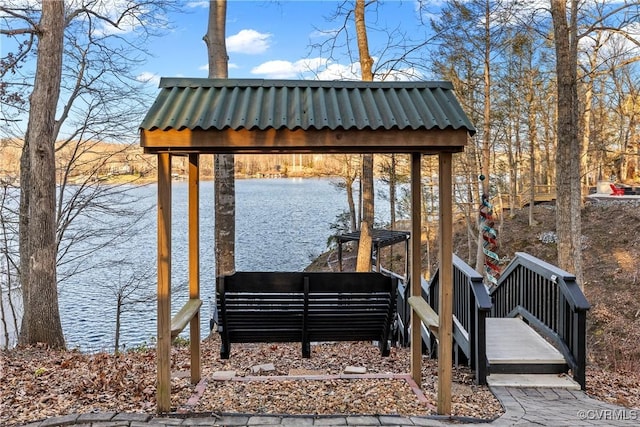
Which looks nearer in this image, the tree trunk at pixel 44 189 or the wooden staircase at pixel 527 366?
the wooden staircase at pixel 527 366

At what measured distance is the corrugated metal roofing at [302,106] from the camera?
3.26m

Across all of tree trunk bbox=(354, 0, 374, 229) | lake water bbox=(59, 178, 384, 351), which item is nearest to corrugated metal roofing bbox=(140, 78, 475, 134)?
tree trunk bbox=(354, 0, 374, 229)

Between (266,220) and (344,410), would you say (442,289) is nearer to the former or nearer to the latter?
(344,410)

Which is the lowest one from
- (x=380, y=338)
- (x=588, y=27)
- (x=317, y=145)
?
(x=380, y=338)

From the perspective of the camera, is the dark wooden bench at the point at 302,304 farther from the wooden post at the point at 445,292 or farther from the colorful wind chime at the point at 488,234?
the colorful wind chime at the point at 488,234

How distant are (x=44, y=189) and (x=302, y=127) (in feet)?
15.2

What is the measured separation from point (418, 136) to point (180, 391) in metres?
2.84

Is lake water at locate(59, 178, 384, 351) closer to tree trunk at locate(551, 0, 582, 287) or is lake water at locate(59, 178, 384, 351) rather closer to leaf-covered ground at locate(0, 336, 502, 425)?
leaf-covered ground at locate(0, 336, 502, 425)

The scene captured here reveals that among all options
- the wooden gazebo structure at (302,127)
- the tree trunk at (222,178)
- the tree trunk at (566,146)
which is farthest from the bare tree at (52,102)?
the tree trunk at (566,146)

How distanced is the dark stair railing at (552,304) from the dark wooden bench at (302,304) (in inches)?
60.7

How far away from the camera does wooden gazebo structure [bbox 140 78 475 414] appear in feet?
10.7

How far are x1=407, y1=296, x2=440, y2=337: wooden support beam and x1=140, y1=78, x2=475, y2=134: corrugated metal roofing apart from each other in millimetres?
1468

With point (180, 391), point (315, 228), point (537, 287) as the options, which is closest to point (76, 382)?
point (180, 391)

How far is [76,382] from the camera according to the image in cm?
392
